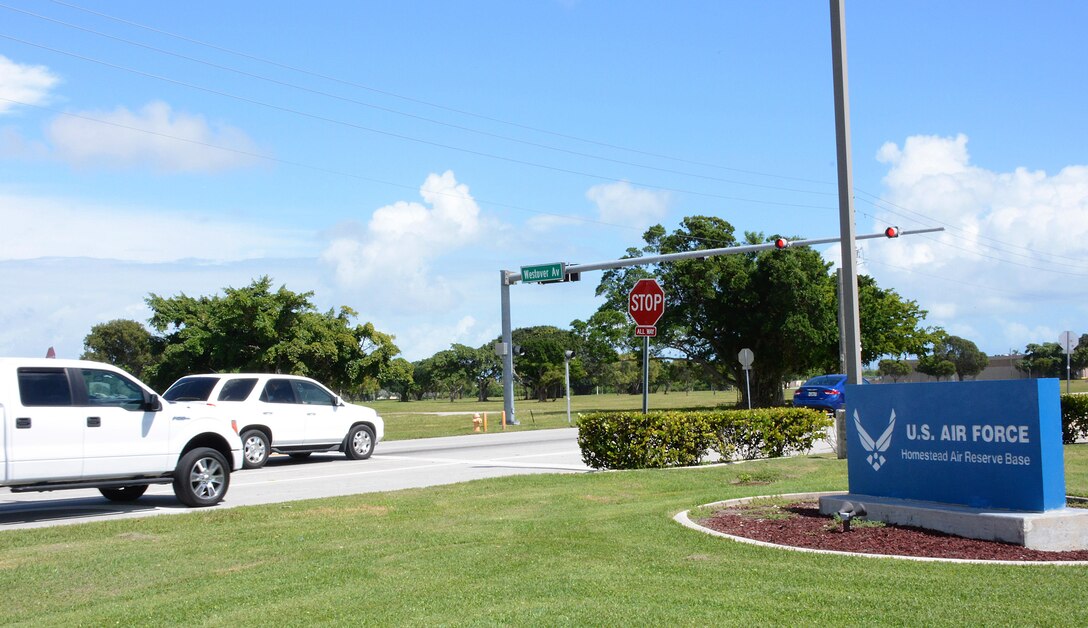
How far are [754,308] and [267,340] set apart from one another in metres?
23.7

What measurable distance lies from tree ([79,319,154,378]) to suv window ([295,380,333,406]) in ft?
219

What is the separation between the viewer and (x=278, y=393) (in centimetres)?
1956

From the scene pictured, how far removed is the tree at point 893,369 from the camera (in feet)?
184

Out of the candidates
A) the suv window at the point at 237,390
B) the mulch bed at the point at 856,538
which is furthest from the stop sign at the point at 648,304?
the suv window at the point at 237,390

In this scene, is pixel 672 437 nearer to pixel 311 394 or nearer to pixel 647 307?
pixel 647 307

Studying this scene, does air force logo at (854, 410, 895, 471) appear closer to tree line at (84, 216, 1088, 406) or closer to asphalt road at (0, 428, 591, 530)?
asphalt road at (0, 428, 591, 530)

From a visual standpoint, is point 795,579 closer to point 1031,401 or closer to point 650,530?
point 650,530

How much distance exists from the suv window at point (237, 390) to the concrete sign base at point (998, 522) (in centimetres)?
1310

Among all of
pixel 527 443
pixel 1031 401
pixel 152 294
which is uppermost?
pixel 152 294

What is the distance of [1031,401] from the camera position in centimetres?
813

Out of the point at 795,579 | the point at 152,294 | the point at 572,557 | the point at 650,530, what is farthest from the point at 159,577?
the point at 152,294

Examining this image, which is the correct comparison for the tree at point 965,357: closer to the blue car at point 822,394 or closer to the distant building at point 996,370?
the distant building at point 996,370

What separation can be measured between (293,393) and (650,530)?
12.5m

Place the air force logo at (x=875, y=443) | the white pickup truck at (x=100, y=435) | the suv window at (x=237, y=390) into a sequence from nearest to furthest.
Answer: the air force logo at (x=875, y=443) < the white pickup truck at (x=100, y=435) < the suv window at (x=237, y=390)
